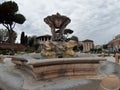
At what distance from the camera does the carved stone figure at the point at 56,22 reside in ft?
49.9

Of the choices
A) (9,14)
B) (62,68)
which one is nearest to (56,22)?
(62,68)

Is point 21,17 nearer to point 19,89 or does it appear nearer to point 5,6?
point 5,6

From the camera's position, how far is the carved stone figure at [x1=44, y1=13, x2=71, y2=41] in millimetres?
15203

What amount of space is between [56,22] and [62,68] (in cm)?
750

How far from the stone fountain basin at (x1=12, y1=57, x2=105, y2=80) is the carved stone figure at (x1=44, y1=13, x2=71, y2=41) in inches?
257

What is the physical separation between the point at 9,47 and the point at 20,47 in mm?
4787

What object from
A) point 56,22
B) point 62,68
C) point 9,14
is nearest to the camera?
point 62,68

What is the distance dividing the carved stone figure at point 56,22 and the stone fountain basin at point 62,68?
6.53m

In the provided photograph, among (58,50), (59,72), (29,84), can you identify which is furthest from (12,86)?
(58,50)

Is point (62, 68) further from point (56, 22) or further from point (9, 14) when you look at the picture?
point (9, 14)

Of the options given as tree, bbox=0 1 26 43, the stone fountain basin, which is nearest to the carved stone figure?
the stone fountain basin

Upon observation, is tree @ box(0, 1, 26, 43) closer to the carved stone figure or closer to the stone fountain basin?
the carved stone figure

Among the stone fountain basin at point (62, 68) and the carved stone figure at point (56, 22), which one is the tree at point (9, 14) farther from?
the stone fountain basin at point (62, 68)

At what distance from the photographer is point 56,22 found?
15.5 metres
